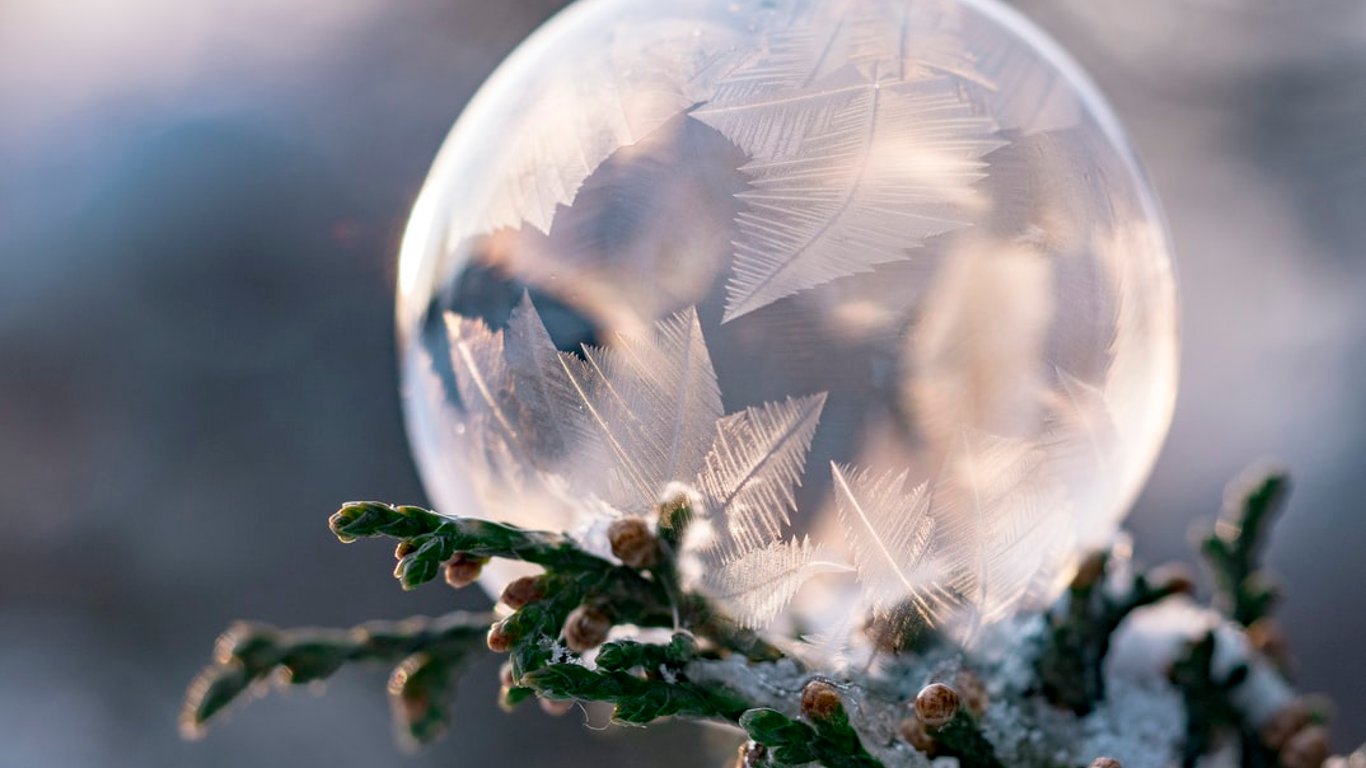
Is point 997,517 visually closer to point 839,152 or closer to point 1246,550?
point 839,152

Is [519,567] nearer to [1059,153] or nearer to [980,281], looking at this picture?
[980,281]

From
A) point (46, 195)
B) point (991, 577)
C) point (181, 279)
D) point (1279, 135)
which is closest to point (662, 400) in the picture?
point (991, 577)

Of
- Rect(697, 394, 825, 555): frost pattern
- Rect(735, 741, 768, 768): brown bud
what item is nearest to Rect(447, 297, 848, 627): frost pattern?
Rect(697, 394, 825, 555): frost pattern

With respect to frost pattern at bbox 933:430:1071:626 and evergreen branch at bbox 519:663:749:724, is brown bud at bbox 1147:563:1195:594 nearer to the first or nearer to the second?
frost pattern at bbox 933:430:1071:626

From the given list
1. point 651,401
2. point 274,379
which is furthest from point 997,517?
point 274,379

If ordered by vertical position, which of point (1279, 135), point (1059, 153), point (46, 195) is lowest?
point (1059, 153)

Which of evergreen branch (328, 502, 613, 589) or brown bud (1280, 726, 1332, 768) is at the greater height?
evergreen branch (328, 502, 613, 589)

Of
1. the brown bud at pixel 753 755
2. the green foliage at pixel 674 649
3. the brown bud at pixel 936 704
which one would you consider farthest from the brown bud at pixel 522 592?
the brown bud at pixel 936 704

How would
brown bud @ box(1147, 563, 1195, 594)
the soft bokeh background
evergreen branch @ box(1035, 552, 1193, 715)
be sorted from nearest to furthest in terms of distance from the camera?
evergreen branch @ box(1035, 552, 1193, 715) → brown bud @ box(1147, 563, 1195, 594) → the soft bokeh background
